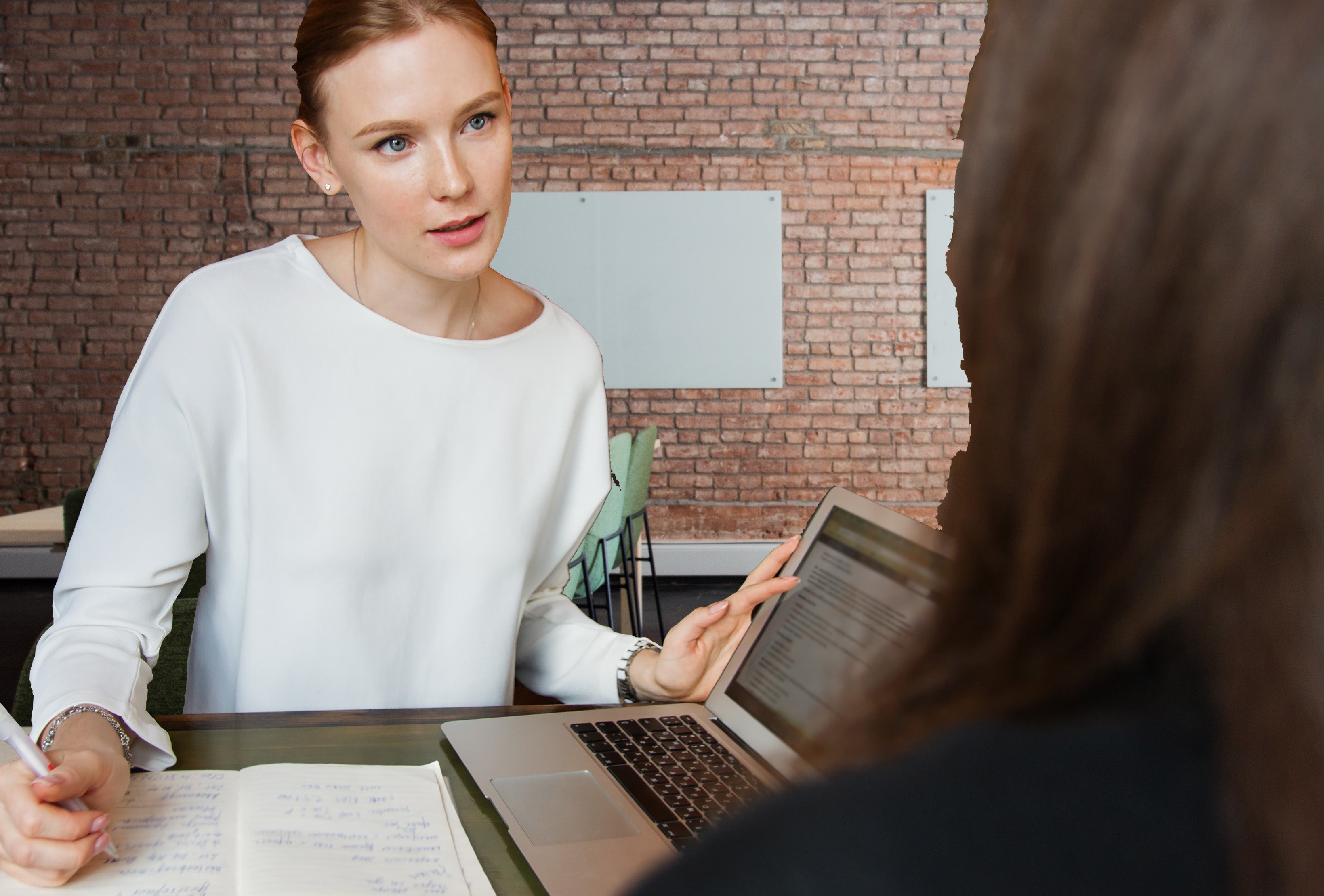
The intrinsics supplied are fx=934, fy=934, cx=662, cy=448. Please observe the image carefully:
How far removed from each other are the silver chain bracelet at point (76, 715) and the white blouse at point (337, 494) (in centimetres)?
18

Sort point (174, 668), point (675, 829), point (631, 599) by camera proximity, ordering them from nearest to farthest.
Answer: point (675, 829) → point (174, 668) → point (631, 599)

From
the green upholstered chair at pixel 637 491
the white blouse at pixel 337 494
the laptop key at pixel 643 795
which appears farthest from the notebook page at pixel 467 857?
the green upholstered chair at pixel 637 491

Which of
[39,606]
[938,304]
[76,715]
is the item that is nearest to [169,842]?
[76,715]

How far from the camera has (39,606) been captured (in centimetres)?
482

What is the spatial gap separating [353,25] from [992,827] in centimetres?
102

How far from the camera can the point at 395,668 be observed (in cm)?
114

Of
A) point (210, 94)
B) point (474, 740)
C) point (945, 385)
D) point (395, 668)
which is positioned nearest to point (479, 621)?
point (395, 668)

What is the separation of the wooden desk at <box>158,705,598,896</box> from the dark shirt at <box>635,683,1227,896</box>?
0.55 metres

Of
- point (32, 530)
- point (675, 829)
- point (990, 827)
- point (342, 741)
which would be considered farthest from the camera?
point (32, 530)

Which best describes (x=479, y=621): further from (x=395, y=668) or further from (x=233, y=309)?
(x=233, y=309)

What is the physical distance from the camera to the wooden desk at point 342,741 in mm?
792

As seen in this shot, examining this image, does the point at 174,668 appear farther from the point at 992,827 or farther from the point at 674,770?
the point at 992,827

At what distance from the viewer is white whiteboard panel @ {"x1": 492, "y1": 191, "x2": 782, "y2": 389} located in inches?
211

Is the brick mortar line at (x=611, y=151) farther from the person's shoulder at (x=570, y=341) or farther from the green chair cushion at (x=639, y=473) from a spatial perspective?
the person's shoulder at (x=570, y=341)
